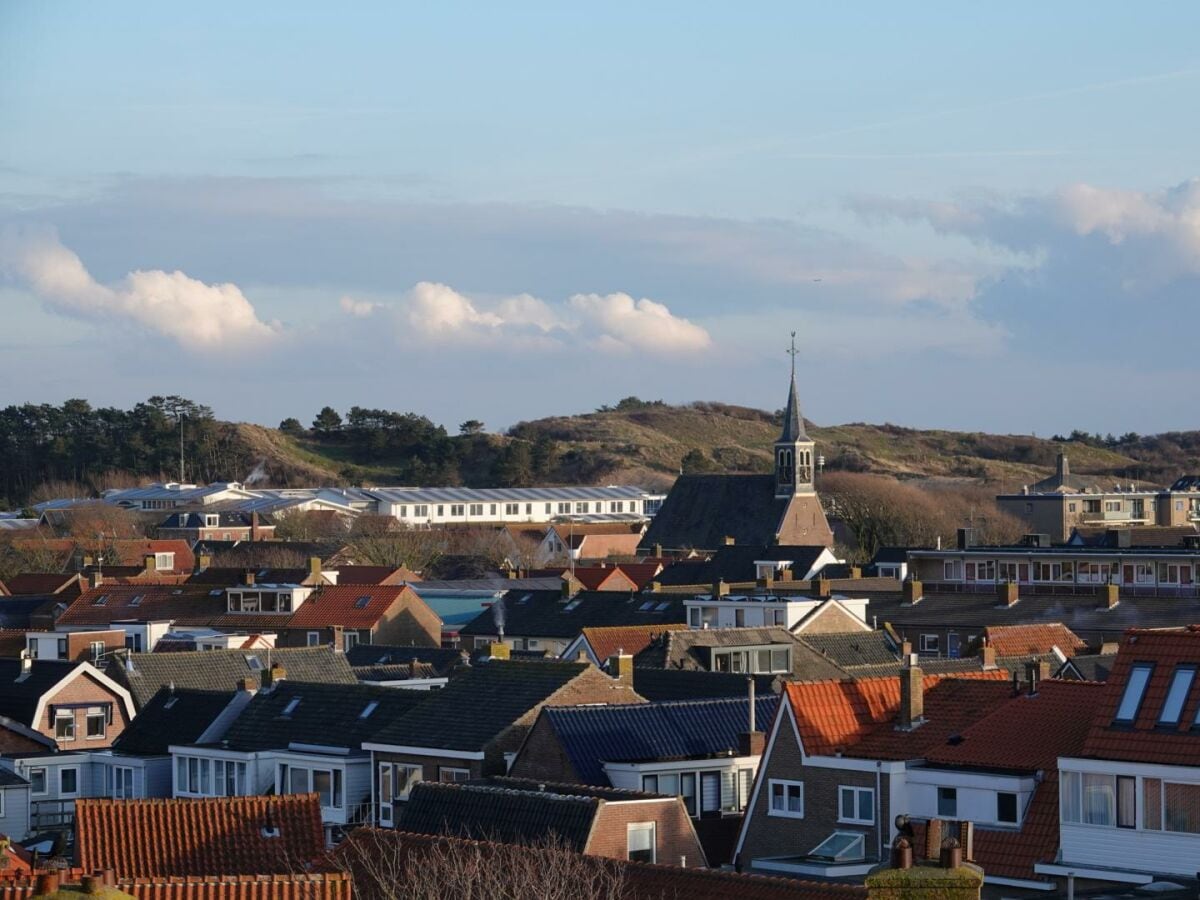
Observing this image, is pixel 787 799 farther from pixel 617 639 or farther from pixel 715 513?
pixel 715 513

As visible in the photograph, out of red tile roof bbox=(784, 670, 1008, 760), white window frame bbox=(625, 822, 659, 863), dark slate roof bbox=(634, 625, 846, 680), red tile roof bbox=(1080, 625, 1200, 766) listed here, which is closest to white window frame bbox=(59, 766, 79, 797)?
dark slate roof bbox=(634, 625, 846, 680)

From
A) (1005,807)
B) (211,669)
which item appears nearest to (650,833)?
(1005,807)

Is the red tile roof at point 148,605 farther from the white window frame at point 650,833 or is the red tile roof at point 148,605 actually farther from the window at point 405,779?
the white window frame at point 650,833

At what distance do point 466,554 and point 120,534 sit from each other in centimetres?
3092

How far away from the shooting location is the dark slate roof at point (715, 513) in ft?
466

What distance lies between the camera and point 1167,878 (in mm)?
26375

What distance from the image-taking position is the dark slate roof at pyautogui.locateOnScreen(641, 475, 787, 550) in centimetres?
14200

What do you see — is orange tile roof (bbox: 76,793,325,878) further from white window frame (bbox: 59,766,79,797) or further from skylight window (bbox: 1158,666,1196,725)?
white window frame (bbox: 59,766,79,797)

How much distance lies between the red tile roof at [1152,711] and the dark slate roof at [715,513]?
110m

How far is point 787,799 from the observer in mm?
32625

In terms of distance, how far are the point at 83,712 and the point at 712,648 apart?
583 inches

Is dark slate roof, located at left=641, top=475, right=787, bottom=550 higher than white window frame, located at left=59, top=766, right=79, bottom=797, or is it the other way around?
dark slate roof, located at left=641, top=475, right=787, bottom=550

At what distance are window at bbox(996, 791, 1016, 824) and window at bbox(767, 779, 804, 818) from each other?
3.66 meters

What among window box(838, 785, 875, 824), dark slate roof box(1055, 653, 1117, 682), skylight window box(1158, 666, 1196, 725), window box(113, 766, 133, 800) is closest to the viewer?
skylight window box(1158, 666, 1196, 725)
